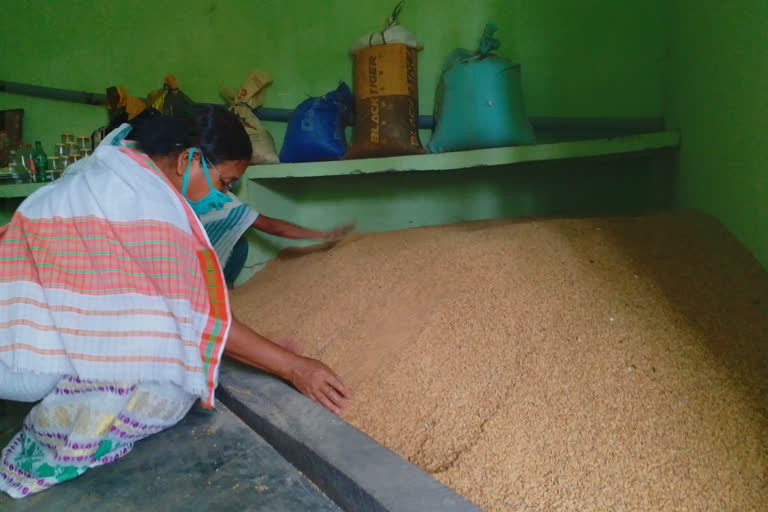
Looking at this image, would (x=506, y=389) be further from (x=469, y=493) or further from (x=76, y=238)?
(x=76, y=238)

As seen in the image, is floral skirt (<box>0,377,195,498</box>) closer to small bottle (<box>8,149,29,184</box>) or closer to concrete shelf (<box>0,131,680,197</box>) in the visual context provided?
concrete shelf (<box>0,131,680,197</box>)

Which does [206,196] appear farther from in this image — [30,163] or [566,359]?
[30,163]

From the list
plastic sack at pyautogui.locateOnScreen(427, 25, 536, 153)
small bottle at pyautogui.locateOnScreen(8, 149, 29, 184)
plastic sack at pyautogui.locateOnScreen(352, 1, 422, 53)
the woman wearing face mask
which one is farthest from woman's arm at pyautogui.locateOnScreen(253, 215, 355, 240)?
small bottle at pyautogui.locateOnScreen(8, 149, 29, 184)

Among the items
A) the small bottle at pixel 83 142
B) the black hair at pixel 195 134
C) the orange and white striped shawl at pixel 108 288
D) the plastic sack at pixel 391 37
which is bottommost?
the orange and white striped shawl at pixel 108 288

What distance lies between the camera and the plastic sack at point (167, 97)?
286cm

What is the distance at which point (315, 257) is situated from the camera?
2.43m

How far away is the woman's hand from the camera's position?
1271mm

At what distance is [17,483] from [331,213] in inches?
89.0

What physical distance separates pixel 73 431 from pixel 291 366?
521mm

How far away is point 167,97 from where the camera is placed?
2.90m

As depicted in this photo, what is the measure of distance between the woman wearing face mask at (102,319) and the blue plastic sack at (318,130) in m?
1.50

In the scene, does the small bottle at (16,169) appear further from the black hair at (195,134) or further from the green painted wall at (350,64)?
the black hair at (195,134)

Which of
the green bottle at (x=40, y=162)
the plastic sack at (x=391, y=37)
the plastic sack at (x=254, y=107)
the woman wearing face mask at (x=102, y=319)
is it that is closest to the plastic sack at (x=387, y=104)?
the plastic sack at (x=391, y=37)

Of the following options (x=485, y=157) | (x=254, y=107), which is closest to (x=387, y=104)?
(x=485, y=157)
